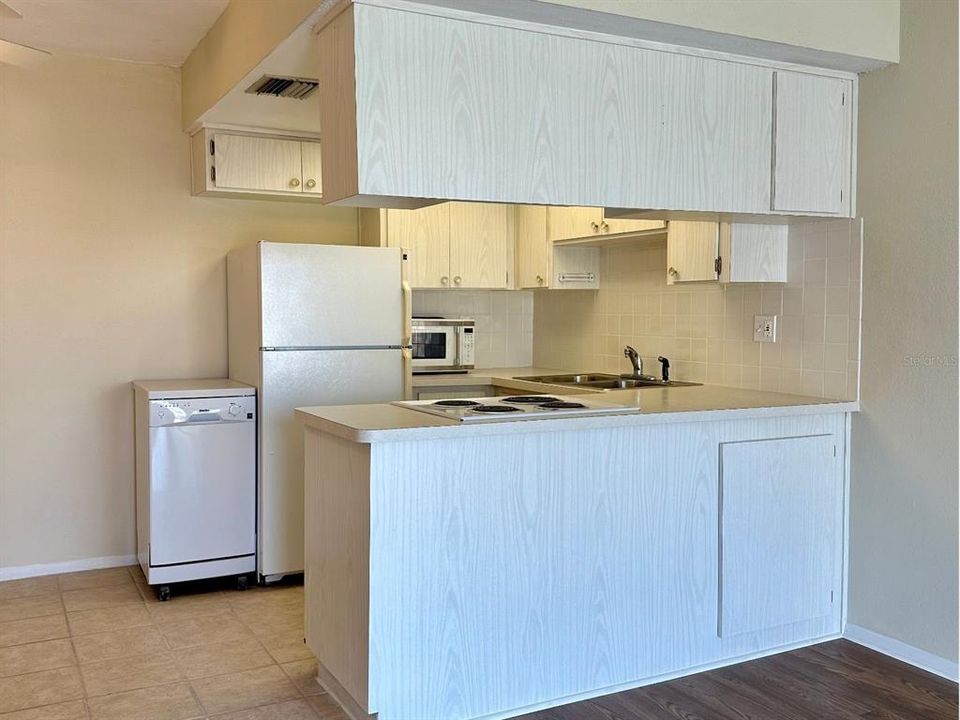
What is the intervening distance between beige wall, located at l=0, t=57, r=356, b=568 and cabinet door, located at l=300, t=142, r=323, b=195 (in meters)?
0.52

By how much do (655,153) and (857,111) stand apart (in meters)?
0.97

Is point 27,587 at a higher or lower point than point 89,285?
lower

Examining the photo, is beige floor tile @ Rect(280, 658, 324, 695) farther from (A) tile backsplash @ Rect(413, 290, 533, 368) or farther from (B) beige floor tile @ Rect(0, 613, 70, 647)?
(A) tile backsplash @ Rect(413, 290, 533, 368)

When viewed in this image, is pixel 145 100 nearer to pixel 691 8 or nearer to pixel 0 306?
pixel 0 306

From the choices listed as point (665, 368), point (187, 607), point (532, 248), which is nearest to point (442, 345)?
point (532, 248)

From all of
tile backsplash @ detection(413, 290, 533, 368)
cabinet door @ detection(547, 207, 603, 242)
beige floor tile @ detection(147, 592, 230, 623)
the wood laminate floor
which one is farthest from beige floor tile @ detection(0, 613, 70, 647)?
cabinet door @ detection(547, 207, 603, 242)

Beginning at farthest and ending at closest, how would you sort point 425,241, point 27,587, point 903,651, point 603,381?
point 425,241
point 603,381
point 27,587
point 903,651

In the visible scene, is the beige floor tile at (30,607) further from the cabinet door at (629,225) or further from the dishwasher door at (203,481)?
the cabinet door at (629,225)

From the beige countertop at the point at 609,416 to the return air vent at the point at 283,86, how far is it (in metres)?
1.29

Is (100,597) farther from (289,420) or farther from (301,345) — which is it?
(301,345)

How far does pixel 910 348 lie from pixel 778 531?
82 centimetres

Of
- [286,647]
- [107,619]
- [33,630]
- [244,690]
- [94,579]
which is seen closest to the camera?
[244,690]

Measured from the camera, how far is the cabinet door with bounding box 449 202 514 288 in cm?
496

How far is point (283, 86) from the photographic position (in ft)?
11.6
